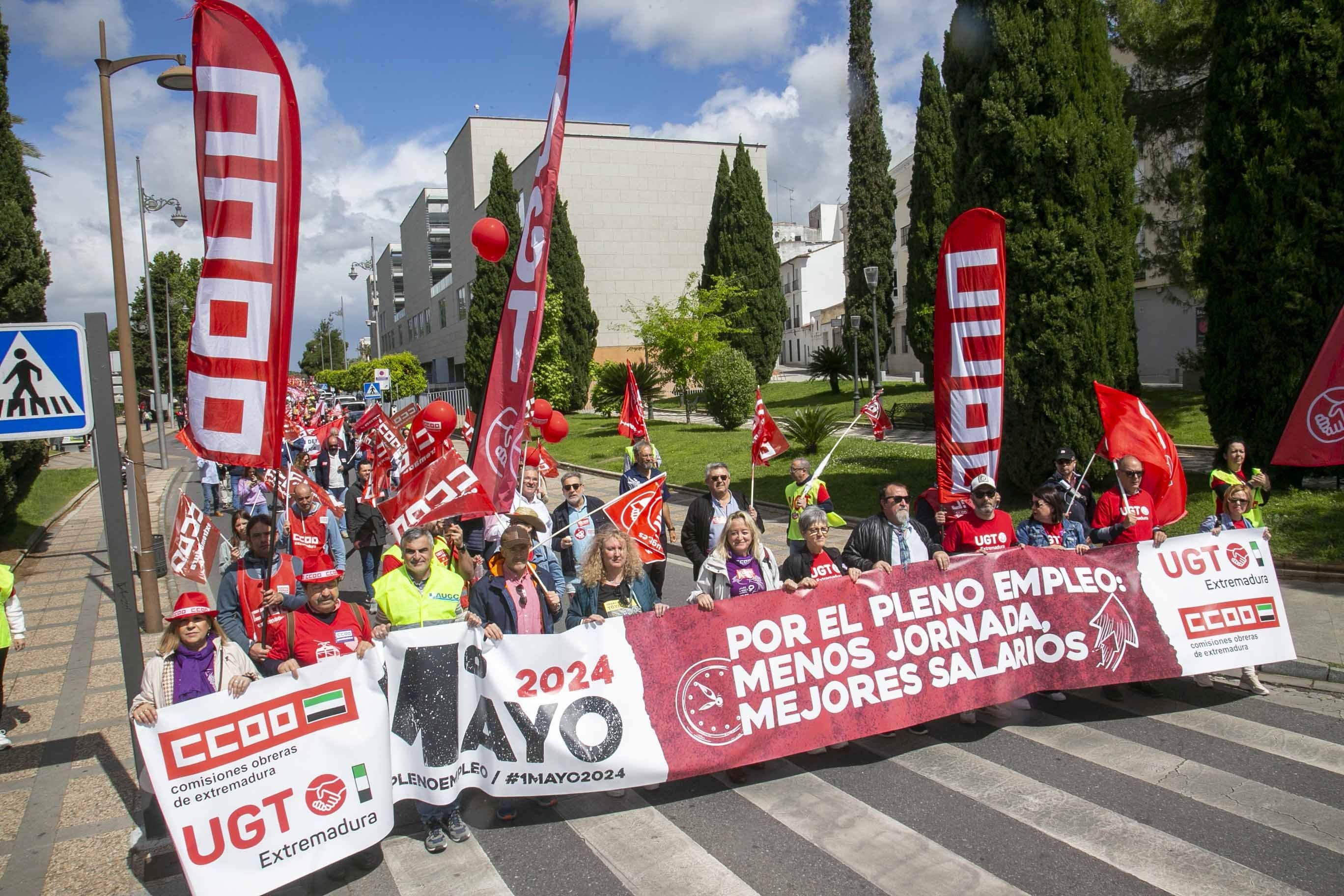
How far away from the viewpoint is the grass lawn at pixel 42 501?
17250mm

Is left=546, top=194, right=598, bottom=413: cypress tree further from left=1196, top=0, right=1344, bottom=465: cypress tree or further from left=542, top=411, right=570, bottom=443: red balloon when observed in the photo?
left=1196, top=0, right=1344, bottom=465: cypress tree

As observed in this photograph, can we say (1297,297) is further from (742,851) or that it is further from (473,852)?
(473,852)

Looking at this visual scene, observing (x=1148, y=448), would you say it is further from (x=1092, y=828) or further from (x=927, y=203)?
(x=927, y=203)

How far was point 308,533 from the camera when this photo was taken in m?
8.90

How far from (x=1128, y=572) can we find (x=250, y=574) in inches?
242

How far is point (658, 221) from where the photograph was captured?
56.1 metres

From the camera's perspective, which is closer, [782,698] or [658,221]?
[782,698]

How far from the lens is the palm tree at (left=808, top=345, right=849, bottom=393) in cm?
3675

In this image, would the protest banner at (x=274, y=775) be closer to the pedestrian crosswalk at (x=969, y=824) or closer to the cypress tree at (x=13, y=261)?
the pedestrian crosswalk at (x=969, y=824)

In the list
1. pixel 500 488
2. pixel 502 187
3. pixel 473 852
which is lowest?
pixel 473 852

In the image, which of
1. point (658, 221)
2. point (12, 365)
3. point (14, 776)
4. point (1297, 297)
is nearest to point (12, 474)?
point (14, 776)

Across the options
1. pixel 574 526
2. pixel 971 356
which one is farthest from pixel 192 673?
pixel 971 356

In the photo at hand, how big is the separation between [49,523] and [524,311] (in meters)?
19.4

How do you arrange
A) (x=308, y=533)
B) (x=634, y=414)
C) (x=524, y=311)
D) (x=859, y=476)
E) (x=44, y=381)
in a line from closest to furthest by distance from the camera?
(x=44, y=381) < (x=524, y=311) < (x=308, y=533) < (x=634, y=414) < (x=859, y=476)
